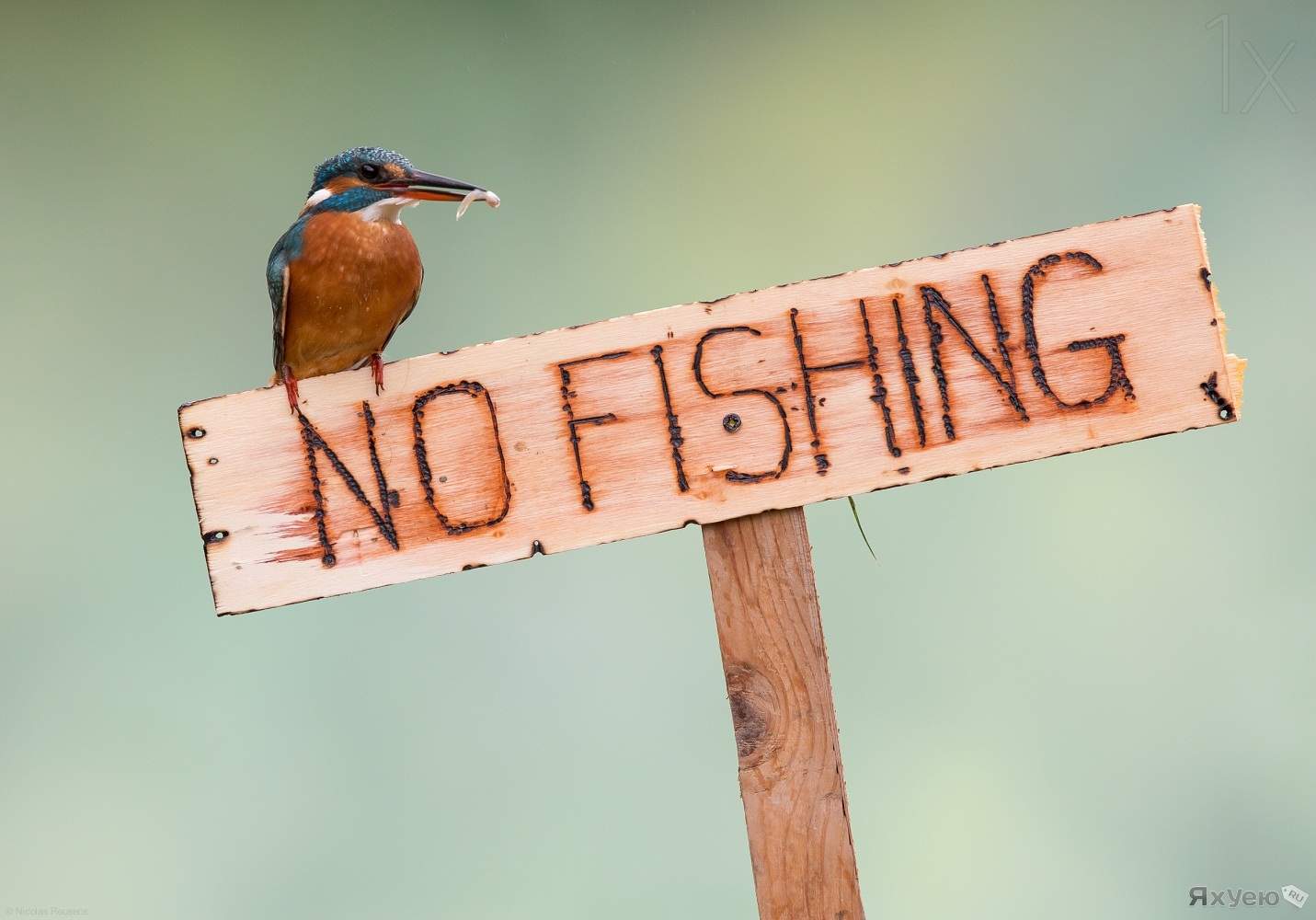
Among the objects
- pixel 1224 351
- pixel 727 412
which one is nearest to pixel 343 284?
pixel 727 412

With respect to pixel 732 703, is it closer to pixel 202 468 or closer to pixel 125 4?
pixel 202 468

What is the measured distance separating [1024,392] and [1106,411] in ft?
0.24

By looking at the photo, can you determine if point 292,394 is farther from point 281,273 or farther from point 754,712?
point 754,712

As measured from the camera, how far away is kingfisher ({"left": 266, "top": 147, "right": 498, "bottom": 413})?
1428 mm

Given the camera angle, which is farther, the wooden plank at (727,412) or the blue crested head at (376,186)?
the blue crested head at (376,186)

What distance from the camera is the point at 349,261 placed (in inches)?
56.1

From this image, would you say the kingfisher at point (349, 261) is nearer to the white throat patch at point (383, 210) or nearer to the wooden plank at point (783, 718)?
the white throat patch at point (383, 210)

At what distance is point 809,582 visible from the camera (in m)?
1.10

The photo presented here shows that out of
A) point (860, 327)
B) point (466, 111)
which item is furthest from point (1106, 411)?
point (466, 111)

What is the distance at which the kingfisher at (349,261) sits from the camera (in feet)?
4.68

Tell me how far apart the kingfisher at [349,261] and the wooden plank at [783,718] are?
22.3 inches

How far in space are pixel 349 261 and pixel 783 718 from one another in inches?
29.4

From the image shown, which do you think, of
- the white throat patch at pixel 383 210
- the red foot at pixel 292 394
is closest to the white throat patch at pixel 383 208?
the white throat patch at pixel 383 210

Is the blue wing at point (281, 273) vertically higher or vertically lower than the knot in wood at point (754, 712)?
higher
